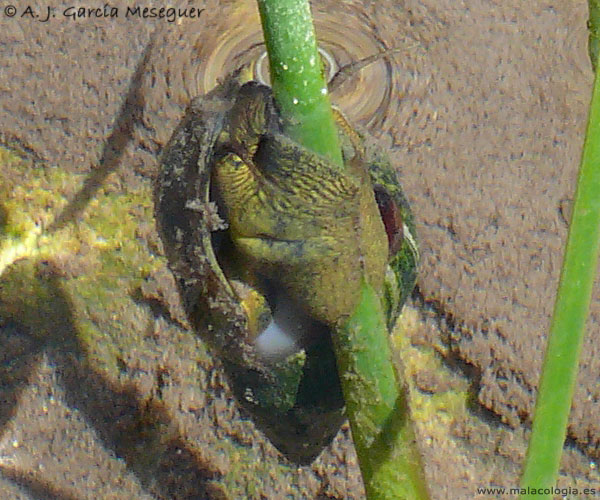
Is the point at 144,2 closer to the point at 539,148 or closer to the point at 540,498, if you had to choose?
the point at 539,148

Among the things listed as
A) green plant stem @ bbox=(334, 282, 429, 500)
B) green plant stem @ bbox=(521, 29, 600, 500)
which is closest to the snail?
green plant stem @ bbox=(334, 282, 429, 500)

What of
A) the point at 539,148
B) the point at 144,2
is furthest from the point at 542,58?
the point at 144,2

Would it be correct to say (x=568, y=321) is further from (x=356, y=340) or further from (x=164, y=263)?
(x=164, y=263)

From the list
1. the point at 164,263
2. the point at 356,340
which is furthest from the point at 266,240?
the point at 164,263

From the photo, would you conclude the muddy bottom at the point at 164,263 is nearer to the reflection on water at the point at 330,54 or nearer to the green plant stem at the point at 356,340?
the reflection on water at the point at 330,54

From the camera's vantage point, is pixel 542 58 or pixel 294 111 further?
pixel 542 58
